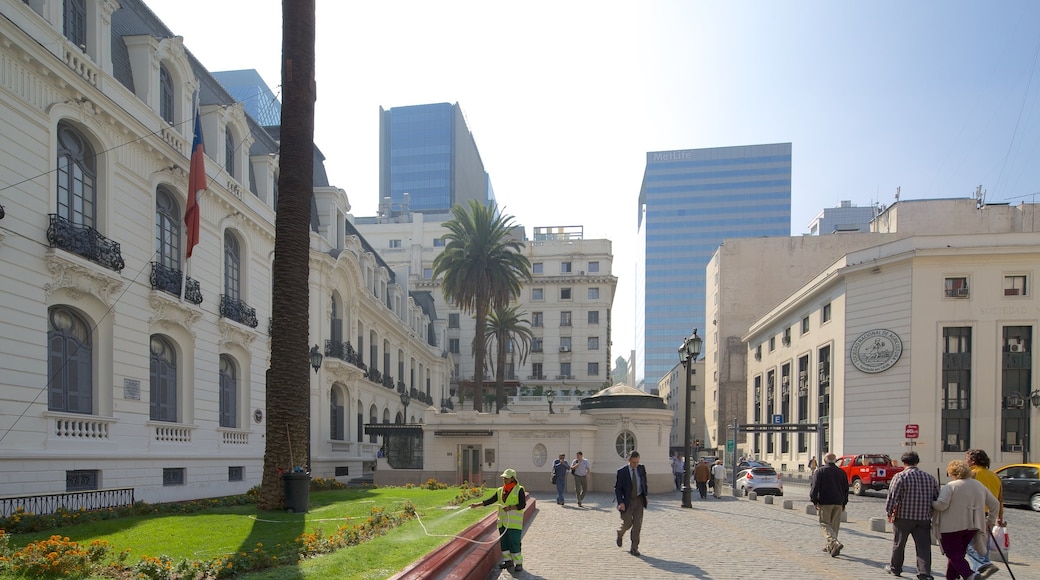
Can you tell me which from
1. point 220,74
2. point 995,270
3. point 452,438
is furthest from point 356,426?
point 220,74

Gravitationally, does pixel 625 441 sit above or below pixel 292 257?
below

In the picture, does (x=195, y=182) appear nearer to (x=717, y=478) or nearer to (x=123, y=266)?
(x=123, y=266)

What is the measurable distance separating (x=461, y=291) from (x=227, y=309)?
70.3 feet

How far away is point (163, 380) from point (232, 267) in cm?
589

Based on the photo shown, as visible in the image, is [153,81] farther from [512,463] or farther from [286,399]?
[512,463]

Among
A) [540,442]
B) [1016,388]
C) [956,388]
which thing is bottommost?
[540,442]

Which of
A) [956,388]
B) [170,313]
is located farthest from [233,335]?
[956,388]

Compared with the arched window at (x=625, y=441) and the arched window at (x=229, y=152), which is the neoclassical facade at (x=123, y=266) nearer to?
the arched window at (x=229, y=152)

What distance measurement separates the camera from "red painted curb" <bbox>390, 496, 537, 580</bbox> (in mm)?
7693

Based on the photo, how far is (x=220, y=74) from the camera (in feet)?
407

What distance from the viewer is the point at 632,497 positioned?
12.0 m

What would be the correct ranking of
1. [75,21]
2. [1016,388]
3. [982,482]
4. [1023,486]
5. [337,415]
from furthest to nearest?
[337,415] → [1016,388] → [1023,486] → [75,21] → [982,482]

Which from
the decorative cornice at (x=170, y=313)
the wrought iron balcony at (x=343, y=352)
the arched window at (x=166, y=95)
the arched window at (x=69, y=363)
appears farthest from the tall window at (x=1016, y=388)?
the arched window at (x=69, y=363)

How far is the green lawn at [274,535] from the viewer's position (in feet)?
26.6
